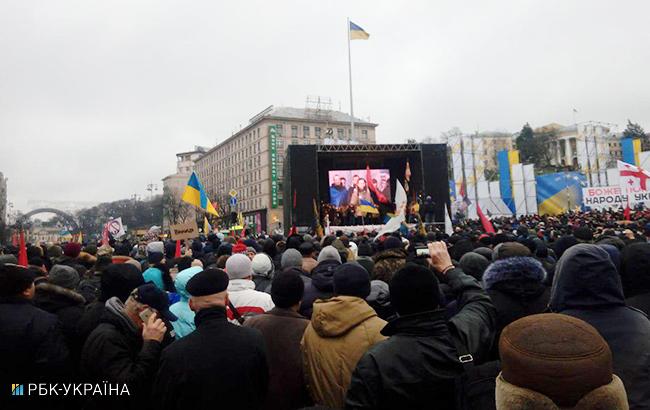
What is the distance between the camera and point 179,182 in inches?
3757

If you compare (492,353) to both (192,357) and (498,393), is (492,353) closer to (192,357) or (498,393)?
(498,393)

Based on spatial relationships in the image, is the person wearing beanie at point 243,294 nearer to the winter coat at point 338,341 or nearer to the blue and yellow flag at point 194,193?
the winter coat at point 338,341

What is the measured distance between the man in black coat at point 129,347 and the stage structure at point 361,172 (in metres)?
18.2

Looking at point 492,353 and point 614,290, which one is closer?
point 614,290

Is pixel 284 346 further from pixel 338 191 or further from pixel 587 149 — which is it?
pixel 587 149

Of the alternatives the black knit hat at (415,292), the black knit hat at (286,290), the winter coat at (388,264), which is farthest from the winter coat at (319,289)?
the black knit hat at (415,292)

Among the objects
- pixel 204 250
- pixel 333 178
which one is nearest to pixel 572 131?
pixel 333 178

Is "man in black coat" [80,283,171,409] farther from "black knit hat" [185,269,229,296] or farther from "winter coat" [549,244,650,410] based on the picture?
"winter coat" [549,244,650,410]

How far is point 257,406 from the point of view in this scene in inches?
97.7

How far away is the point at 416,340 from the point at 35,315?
8.08 feet

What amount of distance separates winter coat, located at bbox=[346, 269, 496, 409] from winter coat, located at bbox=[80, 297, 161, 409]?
1253 mm

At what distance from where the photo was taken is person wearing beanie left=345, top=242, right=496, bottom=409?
6.31ft

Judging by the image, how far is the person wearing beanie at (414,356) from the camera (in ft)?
6.31

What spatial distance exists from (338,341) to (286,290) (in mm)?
626
